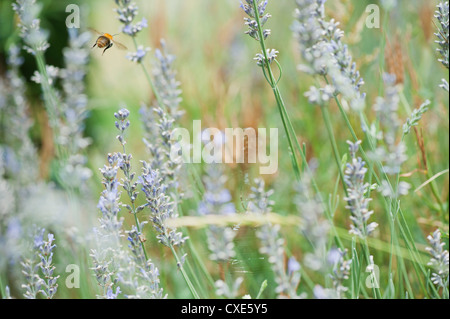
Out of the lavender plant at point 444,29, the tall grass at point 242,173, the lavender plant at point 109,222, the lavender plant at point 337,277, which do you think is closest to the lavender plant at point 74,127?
the tall grass at point 242,173

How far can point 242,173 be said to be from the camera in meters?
1.66

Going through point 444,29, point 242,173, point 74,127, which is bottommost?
point 242,173

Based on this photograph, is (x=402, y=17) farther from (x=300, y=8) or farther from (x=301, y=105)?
(x=300, y=8)

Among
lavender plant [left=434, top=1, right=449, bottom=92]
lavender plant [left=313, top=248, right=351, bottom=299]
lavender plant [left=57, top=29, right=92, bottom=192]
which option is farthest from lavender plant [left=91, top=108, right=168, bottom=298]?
lavender plant [left=434, top=1, right=449, bottom=92]

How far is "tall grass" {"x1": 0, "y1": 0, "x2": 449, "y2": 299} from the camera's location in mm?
1006

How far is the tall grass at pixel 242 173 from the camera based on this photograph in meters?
1.01

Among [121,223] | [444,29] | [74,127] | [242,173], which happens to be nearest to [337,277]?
[121,223]

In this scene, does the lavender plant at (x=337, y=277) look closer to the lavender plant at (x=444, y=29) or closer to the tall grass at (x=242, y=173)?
the tall grass at (x=242, y=173)

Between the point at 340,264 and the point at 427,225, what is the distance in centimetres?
77

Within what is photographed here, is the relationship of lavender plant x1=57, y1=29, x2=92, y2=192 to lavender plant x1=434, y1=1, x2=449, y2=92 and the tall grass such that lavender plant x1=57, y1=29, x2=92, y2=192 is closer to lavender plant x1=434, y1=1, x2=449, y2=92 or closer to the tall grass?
the tall grass

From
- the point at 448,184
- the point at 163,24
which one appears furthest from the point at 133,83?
the point at 448,184

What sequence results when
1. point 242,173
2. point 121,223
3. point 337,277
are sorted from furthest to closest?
1. point 242,173
2. point 121,223
3. point 337,277

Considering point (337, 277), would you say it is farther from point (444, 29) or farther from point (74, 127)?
point (74, 127)

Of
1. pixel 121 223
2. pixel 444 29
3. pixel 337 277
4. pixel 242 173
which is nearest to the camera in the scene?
pixel 337 277
